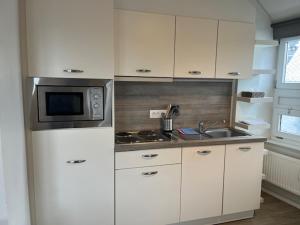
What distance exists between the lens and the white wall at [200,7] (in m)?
2.06

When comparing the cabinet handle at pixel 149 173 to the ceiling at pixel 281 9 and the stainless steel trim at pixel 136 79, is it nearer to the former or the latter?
the stainless steel trim at pixel 136 79

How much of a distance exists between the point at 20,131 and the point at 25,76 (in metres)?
0.39

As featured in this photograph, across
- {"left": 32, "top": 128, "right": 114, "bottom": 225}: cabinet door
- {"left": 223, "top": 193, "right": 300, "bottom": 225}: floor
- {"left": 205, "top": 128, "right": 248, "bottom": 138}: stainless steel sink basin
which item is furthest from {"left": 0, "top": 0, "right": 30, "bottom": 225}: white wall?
{"left": 223, "top": 193, "right": 300, "bottom": 225}: floor

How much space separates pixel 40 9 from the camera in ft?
5.38

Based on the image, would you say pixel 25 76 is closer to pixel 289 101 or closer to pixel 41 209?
pixel 41 209

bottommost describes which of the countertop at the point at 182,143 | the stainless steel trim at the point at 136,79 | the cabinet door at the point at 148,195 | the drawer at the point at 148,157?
the cabinet door at the point at 148,195

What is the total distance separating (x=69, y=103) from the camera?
5.99 ft

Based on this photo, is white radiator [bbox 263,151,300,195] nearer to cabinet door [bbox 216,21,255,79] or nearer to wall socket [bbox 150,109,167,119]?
cabinet door [bbox 216,21,255,79]

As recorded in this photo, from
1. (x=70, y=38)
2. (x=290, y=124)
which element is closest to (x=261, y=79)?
(x=290, y=124)

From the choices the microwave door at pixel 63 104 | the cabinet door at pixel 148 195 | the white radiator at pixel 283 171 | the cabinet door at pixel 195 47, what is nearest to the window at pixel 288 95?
the white radiator at pixel 283 171

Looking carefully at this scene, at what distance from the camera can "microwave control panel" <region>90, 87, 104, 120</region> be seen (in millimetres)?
1850

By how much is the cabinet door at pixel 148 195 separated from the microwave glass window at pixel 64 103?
0.63 m

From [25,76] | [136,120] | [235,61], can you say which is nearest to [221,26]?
[235,61]

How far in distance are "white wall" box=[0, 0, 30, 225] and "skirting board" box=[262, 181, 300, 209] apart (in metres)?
2.79
